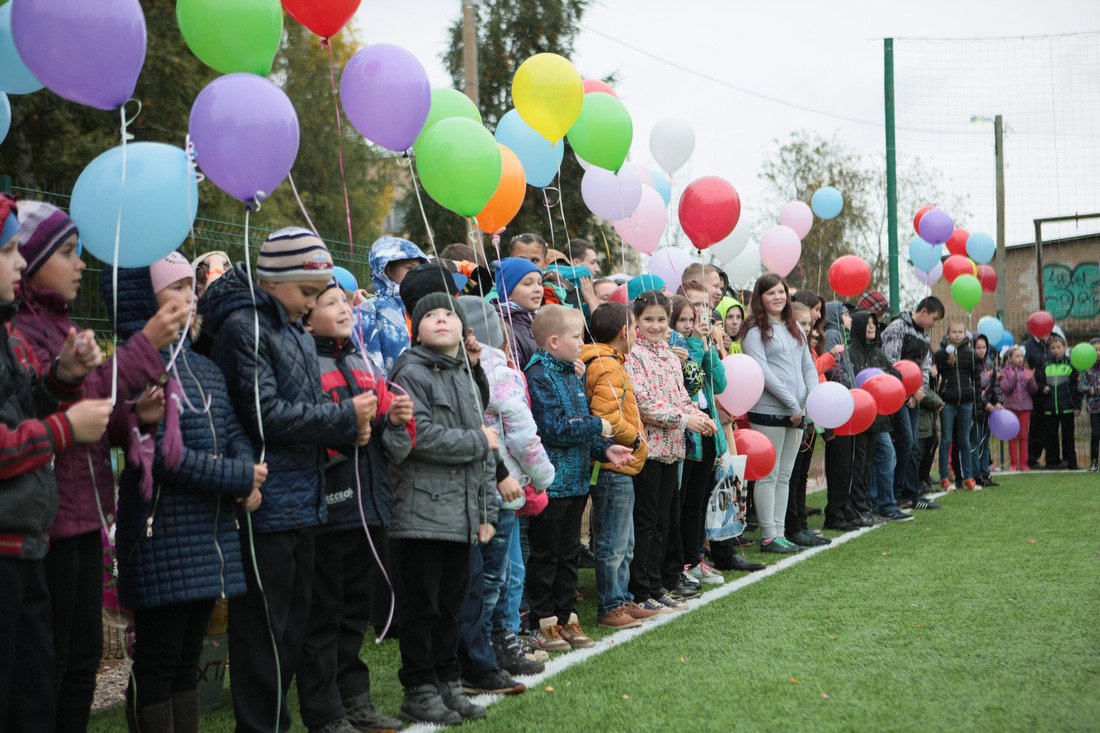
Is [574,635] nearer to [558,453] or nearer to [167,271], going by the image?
[558,453]

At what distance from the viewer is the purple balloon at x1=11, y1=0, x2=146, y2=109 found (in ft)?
10.4

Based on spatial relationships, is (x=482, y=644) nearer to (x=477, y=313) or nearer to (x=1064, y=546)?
(x=477, y=313)

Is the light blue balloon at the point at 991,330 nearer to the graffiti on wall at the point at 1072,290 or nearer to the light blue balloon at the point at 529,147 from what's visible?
the light blue balloon at the point at 529,147

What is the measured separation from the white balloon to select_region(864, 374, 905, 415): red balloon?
296 cm

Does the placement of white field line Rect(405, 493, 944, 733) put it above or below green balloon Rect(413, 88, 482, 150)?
below

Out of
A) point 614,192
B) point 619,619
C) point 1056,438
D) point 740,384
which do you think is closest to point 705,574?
point 740,384

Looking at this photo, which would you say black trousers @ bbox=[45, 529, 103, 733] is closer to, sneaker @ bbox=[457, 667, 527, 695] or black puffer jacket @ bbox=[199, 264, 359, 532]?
black puffer jacket @ bbox=[199, 264, 359, 532]

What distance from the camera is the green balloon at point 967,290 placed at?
11641 millimetres

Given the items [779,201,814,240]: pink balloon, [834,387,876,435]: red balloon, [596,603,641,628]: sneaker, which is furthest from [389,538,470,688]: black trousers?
[779,201,814,240]: pink balloon

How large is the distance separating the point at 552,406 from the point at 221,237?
2.70 m

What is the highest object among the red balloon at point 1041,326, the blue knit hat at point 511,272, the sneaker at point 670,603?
the blue knit hat at point 511,272

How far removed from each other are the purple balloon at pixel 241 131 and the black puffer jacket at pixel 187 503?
0.46m

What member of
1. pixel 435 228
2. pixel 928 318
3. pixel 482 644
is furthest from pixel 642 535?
pixel 435 228

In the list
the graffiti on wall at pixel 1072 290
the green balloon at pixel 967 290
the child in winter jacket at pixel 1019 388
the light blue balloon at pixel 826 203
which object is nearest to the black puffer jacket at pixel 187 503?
the light blue balloon at pixel 826 203
